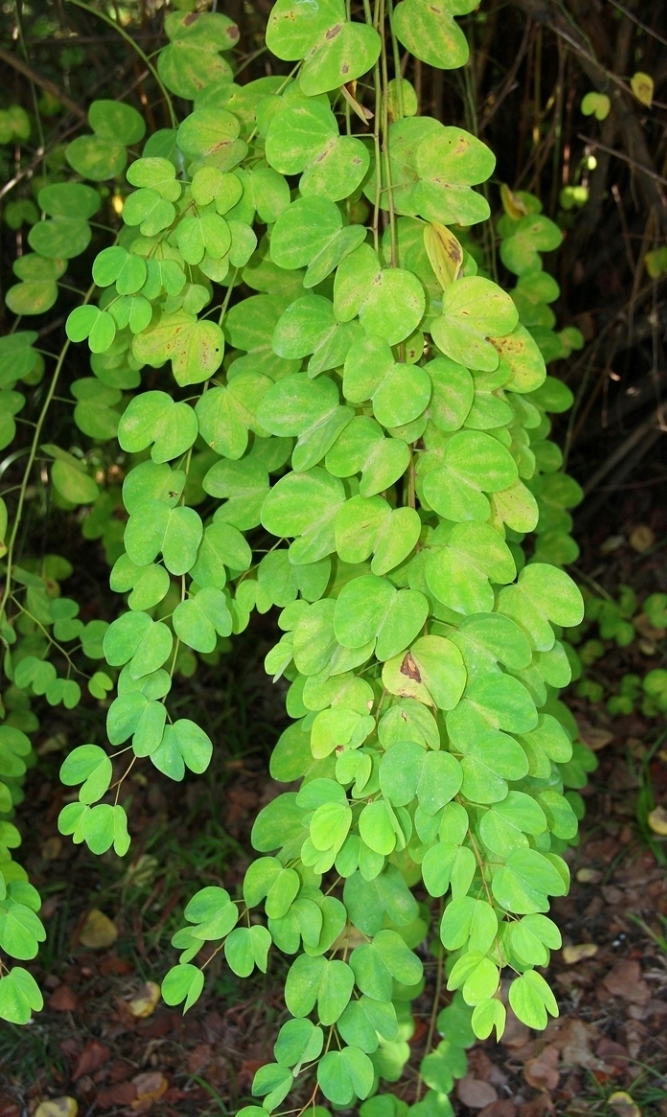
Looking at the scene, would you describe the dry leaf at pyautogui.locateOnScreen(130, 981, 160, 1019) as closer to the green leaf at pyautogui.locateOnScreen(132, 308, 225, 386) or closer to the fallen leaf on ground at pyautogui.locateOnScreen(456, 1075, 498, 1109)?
the fallen leaf on ground at pyautogui.locateOnScreen(456, 1075, 498, 1109)

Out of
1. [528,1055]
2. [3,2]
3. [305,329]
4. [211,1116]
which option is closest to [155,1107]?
[211,1116]

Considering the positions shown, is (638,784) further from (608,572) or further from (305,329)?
(305,329)

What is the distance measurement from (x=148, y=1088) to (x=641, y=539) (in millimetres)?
1726

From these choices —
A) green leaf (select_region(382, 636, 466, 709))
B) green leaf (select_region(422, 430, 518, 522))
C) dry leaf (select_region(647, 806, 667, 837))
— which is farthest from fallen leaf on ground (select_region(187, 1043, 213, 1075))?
green leaf (select_region(422, 430, 518, 522))

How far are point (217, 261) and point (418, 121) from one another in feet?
0.80

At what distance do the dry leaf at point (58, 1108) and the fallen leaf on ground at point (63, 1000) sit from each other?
0.18 meters

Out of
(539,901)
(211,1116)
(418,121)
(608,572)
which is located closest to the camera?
(539,901)

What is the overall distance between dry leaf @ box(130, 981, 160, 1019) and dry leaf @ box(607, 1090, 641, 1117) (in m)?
0.81

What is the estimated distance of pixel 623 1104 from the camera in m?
1.68

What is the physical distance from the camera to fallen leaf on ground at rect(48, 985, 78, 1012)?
75.2 inches

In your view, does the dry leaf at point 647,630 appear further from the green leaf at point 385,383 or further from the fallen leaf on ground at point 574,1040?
the green leaf at point 385,383

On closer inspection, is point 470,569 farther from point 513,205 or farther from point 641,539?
point 641,539

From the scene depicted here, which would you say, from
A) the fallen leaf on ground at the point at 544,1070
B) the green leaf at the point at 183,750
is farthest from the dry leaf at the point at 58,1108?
the green leaf at the point at 183,750

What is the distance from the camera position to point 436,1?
101 cm
